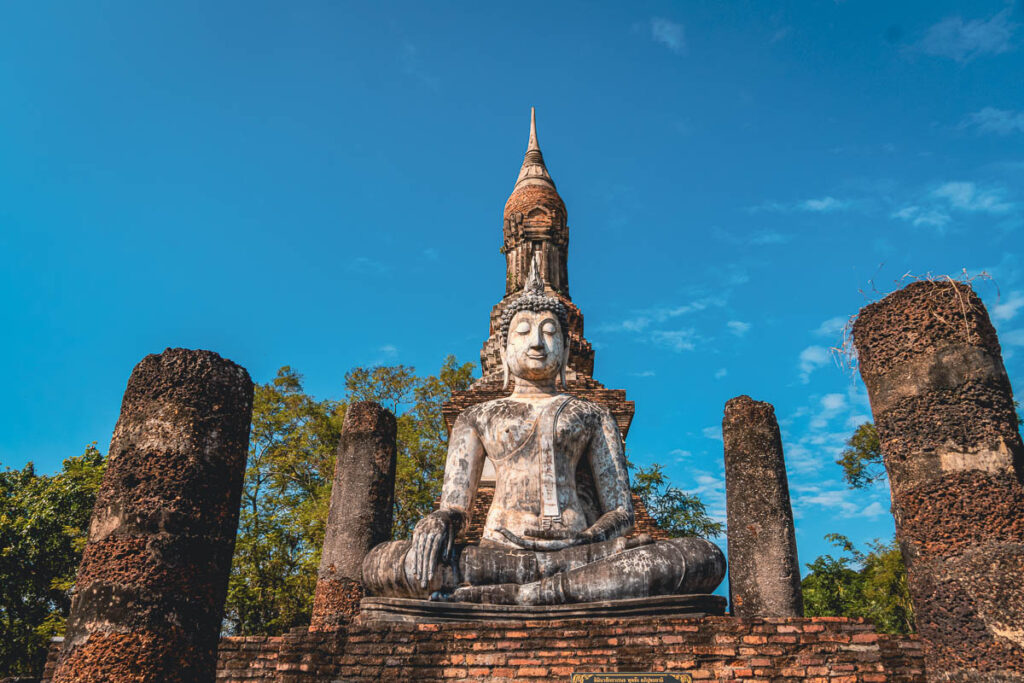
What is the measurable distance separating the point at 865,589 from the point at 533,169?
40.8ft

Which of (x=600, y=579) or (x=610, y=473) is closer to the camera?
(x=600, y=579)

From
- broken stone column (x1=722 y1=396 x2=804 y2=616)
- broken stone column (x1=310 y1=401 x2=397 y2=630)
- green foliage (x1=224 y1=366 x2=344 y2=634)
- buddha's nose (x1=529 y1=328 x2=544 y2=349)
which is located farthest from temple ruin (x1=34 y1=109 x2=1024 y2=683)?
green foliage (x1=224 y1=366 x2=344 y2=634)

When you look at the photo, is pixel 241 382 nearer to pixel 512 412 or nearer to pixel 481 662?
pixel 481 662

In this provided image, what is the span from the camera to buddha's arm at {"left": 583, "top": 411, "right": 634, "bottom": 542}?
7.35 meters

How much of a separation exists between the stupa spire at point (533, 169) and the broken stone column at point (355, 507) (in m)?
9.41

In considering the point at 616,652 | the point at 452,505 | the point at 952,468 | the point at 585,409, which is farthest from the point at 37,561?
the point at 952,468

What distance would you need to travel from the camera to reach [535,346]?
8.30 m

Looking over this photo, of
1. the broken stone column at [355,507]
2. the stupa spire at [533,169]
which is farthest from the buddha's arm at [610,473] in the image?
the stupa spire at [533,169]

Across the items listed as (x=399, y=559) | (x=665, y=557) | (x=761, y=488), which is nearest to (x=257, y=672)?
(x=399, y=559)

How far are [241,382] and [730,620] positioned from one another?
3560mm

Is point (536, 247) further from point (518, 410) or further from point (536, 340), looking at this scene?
point (518, 410)

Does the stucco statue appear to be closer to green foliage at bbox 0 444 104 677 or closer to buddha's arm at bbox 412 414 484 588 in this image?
buddha's arm at bbox 412 414 484 588

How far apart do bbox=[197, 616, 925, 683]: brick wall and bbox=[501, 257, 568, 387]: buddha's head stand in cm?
324

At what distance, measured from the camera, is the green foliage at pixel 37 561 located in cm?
1677
